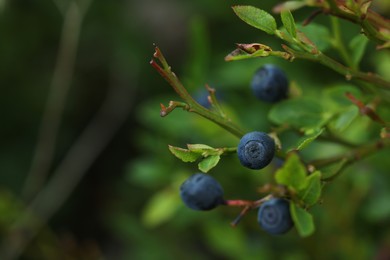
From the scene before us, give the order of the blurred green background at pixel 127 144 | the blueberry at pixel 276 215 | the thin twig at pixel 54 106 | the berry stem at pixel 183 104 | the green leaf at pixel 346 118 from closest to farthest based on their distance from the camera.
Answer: the berry stem at pixel 183 104 → the blueberry at pixel 276 215 → the green leaf at pixel 346 118 → the blurred green background at pixel 127 144 → the thin twig at pixel 54 106

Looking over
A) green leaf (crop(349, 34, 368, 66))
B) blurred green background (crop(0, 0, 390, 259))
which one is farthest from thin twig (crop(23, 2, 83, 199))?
green leaf (crop(349, 34, 368, 66))

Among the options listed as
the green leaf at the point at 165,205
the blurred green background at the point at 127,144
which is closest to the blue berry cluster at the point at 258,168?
the blurred green background at the point at 127,144

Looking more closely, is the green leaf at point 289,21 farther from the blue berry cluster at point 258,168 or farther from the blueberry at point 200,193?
the blueberry at point 200,193

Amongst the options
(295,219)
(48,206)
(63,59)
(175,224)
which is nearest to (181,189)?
(295,219)

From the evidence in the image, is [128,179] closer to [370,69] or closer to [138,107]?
[138,107]

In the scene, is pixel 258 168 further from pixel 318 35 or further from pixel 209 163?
pixel 318 35

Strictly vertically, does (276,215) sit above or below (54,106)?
above

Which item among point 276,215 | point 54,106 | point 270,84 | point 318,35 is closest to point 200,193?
point 276,215
